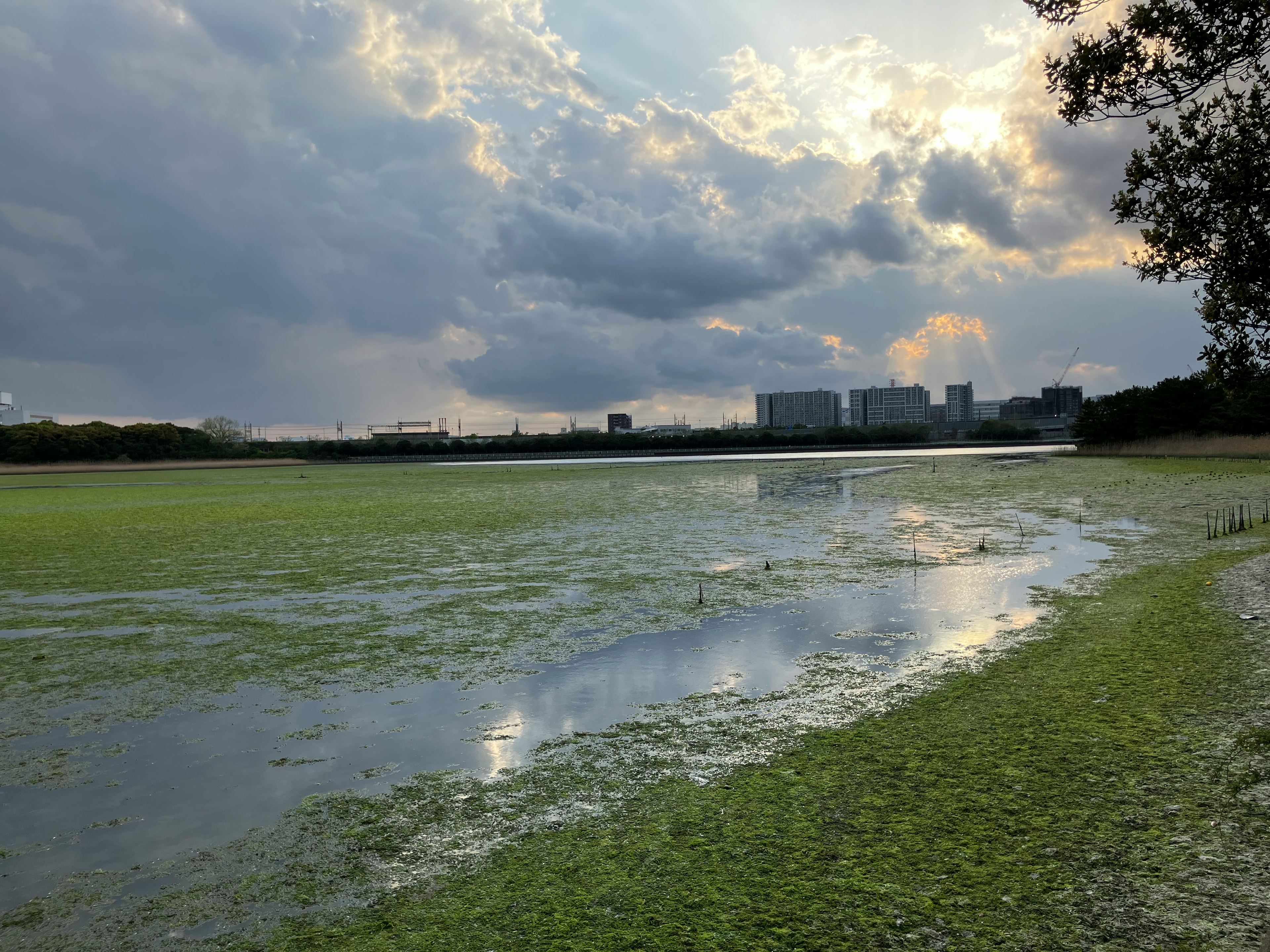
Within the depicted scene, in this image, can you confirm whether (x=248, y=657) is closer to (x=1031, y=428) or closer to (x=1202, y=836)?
(x=1202, y=836)

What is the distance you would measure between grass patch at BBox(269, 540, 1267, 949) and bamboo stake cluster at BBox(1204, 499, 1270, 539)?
41.7 ft

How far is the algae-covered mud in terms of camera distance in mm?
4691

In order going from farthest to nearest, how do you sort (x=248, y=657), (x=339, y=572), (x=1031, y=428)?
(x=1031, y=428) < (x=339, y=572) < (x=248, y=657)

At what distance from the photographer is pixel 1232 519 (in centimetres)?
1723

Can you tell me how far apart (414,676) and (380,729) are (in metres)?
1.60

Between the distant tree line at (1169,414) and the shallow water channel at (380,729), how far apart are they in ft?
184

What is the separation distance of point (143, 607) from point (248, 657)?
435 centimetres

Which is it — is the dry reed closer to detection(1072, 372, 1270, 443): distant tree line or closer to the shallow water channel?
detection(1072, 372, 1270, 443): distant tree line

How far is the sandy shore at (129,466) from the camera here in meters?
101

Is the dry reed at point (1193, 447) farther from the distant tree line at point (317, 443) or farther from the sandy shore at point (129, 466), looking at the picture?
the sandy shore at point (129, 466)

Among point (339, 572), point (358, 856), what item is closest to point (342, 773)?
point (358, 856)

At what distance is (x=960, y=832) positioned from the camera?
4.59 m

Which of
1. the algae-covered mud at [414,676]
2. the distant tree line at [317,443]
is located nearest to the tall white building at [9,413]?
the distant tree line at [317,443]

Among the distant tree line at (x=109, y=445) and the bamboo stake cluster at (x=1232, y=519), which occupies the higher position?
the distant tree line at (x=109, y=445)
